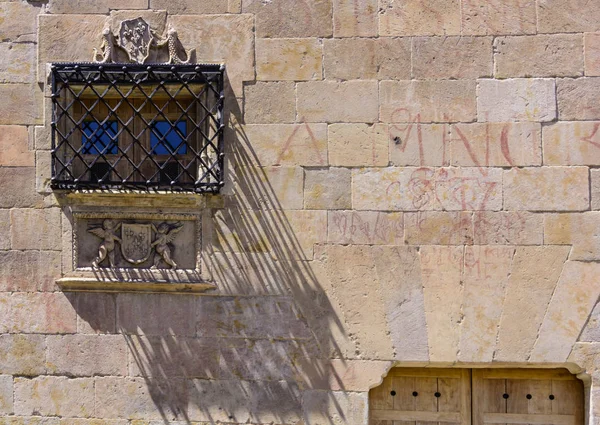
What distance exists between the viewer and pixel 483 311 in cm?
453

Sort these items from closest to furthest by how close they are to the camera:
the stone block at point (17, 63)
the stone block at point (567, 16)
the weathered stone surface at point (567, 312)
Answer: the weathered stone surface at point (567, 312), the stone block at point (567, 16), the stone block at point (17, 63)

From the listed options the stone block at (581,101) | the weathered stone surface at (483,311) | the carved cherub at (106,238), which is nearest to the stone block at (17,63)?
the carved cherub at (106,238)

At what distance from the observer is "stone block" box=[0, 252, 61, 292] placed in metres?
4.74

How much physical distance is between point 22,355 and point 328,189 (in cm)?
248

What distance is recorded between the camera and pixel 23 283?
4742 millimetres

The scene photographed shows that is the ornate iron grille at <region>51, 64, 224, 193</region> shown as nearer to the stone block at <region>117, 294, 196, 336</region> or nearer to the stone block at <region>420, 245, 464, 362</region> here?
the stone block at <region>117, 294, 196, 336</region>

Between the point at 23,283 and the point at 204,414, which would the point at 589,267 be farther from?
the point at 23,283

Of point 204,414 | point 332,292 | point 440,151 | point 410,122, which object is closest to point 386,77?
point 410,122

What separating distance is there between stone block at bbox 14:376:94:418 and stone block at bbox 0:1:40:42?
246 cm

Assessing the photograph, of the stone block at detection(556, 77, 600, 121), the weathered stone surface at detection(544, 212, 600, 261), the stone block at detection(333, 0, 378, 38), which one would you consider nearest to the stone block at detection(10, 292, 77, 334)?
the stone block at detection(333, 0, 378, 38)

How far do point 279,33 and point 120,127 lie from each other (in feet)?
4.46

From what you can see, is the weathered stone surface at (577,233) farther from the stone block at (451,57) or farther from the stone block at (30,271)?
the stone block at (30,271)

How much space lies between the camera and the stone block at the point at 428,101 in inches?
182

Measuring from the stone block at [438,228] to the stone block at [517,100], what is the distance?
72 cm
